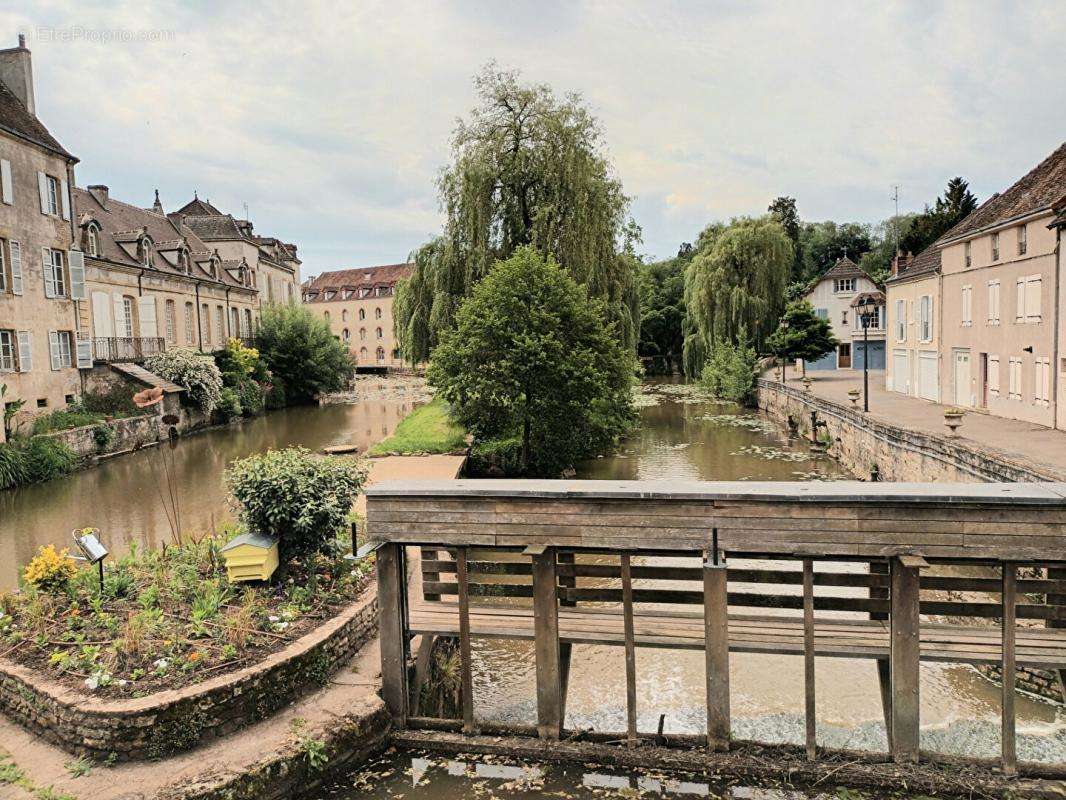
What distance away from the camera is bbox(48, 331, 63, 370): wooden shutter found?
2414 cm

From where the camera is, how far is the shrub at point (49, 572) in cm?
840

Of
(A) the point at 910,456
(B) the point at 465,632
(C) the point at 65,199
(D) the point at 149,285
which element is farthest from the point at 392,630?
(D) the point at 149,285

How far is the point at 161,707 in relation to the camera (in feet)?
20.6

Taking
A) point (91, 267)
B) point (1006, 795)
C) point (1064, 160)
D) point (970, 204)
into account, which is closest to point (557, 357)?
point (1006, 795)

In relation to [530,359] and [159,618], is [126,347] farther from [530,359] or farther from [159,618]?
[159,618]

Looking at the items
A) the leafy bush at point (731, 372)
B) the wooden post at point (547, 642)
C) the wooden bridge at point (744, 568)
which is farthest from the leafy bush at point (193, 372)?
the wooden post at point (547, 642)

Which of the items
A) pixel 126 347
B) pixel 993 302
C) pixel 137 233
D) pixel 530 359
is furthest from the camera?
pixel 137 233

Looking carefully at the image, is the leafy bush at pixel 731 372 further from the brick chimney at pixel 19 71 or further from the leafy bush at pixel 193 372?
the brick chimney at pixel 19 71

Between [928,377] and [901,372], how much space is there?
13.1 ft

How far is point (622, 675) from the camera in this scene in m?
9.22

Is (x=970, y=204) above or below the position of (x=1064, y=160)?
above

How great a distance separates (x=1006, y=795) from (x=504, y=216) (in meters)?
20.7

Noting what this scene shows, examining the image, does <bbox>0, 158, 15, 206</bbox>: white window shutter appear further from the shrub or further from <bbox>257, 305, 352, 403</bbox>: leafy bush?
<bbox>257, 305, 352, 403</bbox>: leafy bush

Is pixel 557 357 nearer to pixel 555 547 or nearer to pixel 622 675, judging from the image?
pixel 622 675
